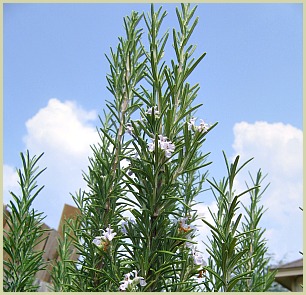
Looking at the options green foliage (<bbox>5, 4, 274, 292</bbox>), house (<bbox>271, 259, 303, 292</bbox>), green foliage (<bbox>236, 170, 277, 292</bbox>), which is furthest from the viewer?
house (<bbox>271, 259, 303, 292</bbox>)

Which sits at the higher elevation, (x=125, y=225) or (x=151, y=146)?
(x=151, y=146)

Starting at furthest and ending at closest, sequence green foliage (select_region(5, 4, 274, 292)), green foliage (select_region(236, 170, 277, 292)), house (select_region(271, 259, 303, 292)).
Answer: house (select_region(271, 259, 303, 292)) → green foliage (select_region(236, 170, 277, 292)) → green foliage (select_region(5, 4, 274, 292))

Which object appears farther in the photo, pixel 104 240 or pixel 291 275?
pixel 291 275

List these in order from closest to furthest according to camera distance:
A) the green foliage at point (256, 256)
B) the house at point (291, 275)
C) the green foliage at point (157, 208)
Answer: the green foliage at point (157, 208)
the green foliage at point (256, 256)
the house at point (291, 275)

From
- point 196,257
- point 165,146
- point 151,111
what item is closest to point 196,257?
point 196,257

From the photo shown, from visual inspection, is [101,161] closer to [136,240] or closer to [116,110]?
[116,110]

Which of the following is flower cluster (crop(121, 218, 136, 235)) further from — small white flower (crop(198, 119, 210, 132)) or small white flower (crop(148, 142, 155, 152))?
small white flower (crop(198, 119, 210, 132))

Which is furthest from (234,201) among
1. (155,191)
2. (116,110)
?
(116,110)

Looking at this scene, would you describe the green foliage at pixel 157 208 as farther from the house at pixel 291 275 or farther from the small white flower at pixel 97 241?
the house at pixel 291 275

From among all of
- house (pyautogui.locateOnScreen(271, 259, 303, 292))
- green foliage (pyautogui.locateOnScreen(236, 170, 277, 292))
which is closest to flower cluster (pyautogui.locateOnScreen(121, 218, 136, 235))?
green foliage (pyautogui.locateOnScreen(236, 170, 277, 292))

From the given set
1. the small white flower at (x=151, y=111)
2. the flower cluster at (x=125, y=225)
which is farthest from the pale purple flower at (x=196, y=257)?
the small white flower at (x=151, y=111)

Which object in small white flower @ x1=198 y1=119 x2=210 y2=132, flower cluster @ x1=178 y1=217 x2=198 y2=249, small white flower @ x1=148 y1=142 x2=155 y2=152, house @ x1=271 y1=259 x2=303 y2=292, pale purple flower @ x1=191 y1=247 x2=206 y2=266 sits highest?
house @ x1=271 y1=259 x2=303 y2=292

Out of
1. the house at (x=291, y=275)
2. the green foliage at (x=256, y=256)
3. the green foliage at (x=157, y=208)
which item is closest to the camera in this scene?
the green foliage at (x=157, y=208)

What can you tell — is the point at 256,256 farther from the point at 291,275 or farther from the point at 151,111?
the point at 291,275
